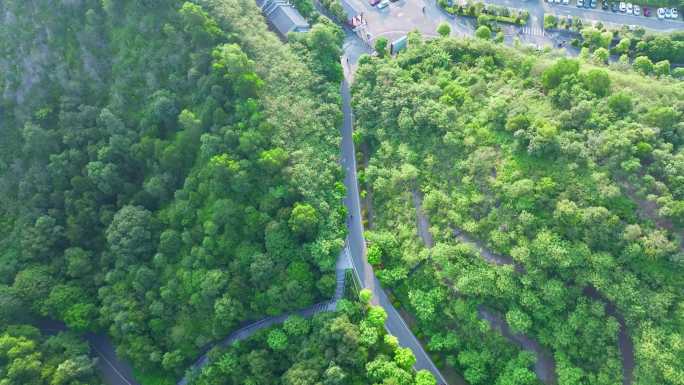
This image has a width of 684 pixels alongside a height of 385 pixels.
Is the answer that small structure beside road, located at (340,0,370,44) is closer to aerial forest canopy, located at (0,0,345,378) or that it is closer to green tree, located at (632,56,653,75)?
aerial forest canopy, located at (0,0,345,378)

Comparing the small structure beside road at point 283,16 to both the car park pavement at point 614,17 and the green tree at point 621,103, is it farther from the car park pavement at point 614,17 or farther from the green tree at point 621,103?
the green tree at point 621,103

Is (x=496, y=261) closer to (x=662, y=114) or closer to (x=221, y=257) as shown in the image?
(x=662, y=114)

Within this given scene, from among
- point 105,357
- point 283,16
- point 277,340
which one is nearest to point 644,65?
point 283,16

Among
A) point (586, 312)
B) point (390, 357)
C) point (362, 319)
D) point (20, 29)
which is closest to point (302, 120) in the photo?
point (362, 319)

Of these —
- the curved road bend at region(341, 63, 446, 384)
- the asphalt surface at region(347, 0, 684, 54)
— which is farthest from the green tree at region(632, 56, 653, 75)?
the curved road bend at region(341, 63, 446, 384)

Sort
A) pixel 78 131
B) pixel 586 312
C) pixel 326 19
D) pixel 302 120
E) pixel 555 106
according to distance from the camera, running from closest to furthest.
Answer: pixel 586 312, pixel 555 106, pixel 302 120, pixel 78 131, pixel 326 19

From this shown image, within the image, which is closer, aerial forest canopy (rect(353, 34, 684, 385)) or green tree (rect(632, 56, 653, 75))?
aerial forest canopy (rect(353, 34, 684, 385))
